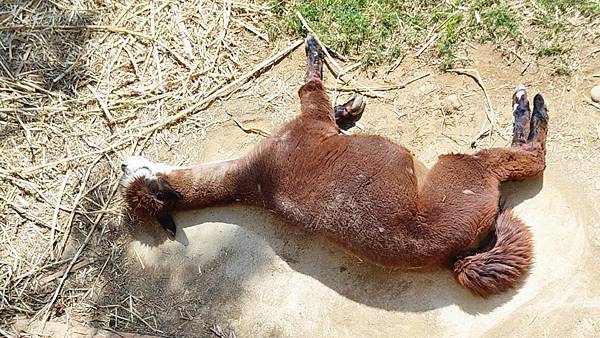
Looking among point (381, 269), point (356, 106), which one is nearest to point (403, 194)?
point (381, 269)

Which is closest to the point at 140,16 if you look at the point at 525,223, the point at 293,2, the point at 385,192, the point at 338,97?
the point at 293,2

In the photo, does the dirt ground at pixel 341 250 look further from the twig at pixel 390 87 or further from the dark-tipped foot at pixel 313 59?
the dark-tipped foot at pixel 313 59

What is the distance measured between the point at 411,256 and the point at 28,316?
2.55m

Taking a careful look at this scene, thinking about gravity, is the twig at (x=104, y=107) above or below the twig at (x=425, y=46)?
Result: below

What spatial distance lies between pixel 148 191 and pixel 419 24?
84.4 inches

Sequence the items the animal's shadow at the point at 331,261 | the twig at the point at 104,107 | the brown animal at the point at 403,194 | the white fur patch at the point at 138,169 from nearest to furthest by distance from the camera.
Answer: the brown animal at the point at 403,194 < the animal's shadow at the point at 331,261 < the white fur patch at the point at 138,169 < the twig at the point at 104,107

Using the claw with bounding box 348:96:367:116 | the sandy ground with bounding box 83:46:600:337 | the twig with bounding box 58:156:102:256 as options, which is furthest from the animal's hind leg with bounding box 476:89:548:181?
the twig with bounding box 58:156:102:256

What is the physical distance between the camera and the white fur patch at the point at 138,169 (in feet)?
14.5

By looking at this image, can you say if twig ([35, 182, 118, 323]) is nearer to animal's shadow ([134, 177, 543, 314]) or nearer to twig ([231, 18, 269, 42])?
animal's shadow ([134, 177, 543, 314])

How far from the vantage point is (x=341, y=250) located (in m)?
4.22

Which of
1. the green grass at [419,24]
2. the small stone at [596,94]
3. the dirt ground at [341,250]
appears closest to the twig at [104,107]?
the dirt ground at [341,250]

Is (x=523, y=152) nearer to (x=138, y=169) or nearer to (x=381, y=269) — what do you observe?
(x=381, y=269)

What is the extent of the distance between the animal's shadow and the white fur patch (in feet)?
1.11

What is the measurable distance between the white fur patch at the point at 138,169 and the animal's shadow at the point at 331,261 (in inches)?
13.3
